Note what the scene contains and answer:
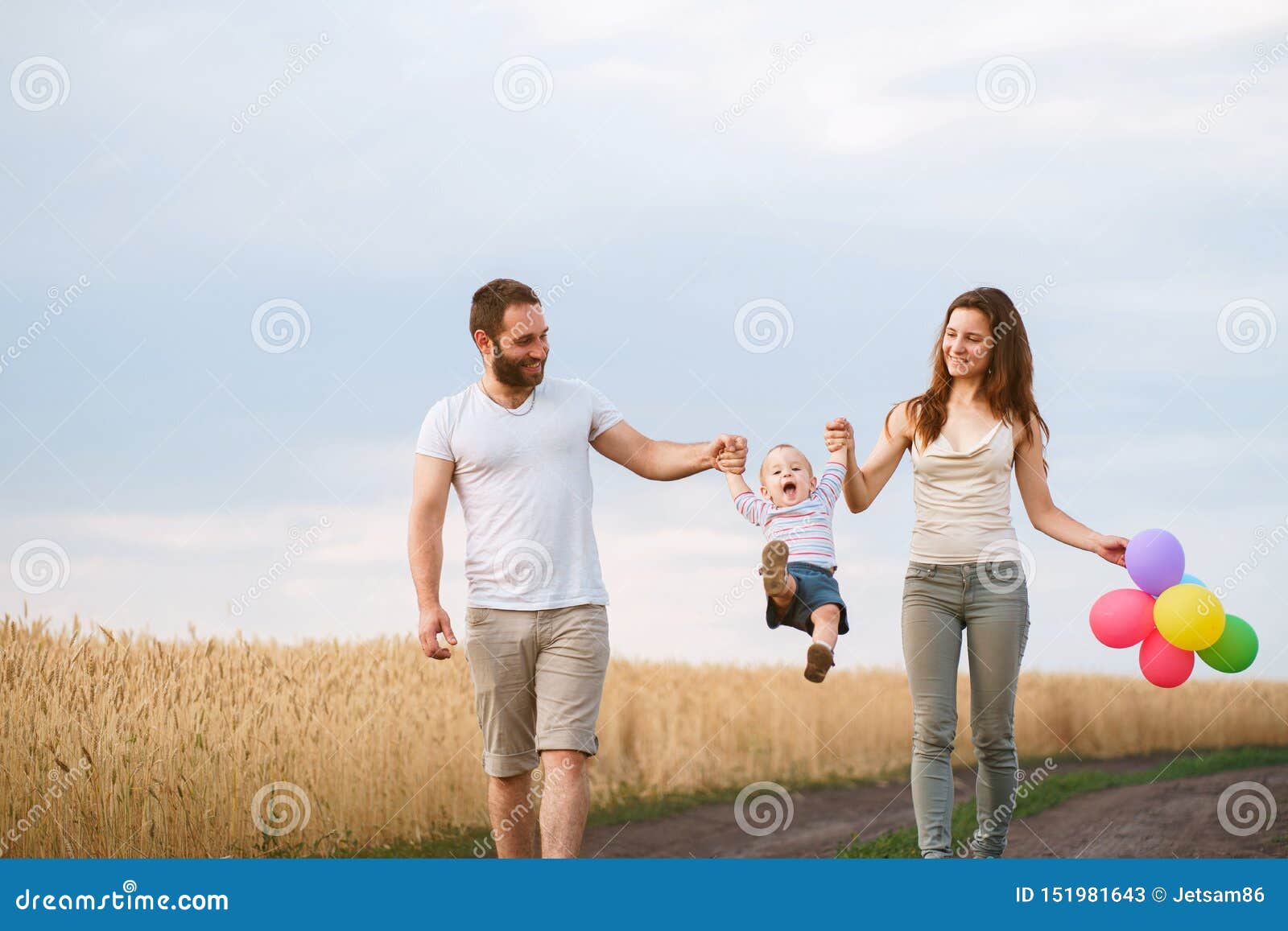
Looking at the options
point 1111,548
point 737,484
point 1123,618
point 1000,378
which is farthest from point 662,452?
point 1123,618

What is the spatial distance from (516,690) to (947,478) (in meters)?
2.15

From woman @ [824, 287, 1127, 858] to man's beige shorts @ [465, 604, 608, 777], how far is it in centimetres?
139

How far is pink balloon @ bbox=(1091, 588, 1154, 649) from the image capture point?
7094 mm

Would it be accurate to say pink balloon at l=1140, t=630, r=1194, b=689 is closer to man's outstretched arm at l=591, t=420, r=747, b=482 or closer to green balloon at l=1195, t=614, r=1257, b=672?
green balloon at l=1195, t=614, r=1257, b=672

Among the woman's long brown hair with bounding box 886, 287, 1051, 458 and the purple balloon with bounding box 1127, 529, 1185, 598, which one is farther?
the purple balloon with bounding box 1127, 529, 1185, 598

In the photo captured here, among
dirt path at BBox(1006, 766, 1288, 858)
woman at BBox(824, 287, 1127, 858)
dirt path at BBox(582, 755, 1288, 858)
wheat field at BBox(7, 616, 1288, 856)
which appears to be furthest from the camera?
dirt path at BBox(582, 755, 1288, 858)

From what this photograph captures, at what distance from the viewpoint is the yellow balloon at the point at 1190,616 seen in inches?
271

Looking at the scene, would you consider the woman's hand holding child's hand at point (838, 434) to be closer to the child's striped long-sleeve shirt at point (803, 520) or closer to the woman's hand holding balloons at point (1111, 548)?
the child's striped long-sleeve shirt at point (803, 520)

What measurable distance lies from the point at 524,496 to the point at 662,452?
724mm

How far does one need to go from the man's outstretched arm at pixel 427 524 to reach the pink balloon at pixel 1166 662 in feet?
11.5

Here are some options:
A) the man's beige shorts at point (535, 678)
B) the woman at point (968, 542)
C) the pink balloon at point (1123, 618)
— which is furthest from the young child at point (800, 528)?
the pink balloon at point (1123, 618)

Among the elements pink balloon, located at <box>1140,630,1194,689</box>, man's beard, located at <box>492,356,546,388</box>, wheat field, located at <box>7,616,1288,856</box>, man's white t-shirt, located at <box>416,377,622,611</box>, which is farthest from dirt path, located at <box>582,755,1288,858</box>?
man's beard, located at <box>492,356,546,388</box>

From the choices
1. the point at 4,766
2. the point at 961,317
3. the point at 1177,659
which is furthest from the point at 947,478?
the point at 4,766

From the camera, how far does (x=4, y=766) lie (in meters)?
8.71
